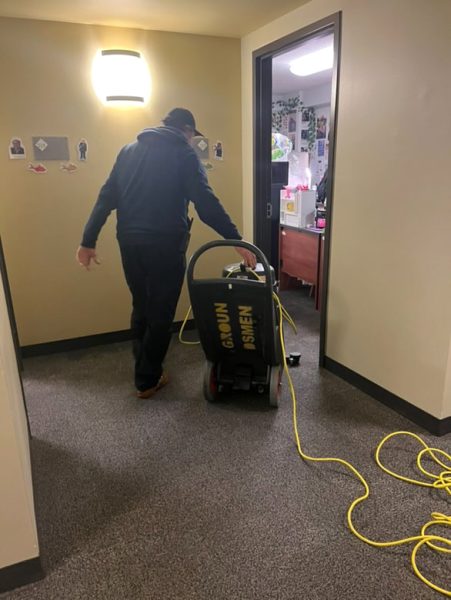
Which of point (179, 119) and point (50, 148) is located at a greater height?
point (179, 119)

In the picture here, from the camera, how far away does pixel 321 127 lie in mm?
5520

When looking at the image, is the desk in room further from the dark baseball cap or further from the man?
the dark baseball cap

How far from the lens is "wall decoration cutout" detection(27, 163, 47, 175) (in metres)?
3.03

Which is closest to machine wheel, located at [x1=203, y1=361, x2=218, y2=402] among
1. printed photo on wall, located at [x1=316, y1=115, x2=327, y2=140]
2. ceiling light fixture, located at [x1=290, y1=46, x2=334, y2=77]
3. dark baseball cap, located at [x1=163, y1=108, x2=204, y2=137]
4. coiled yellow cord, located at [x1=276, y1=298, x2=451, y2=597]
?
coiled yellow cord, located at [x1=276, y1=298, x2=451, y2=597]

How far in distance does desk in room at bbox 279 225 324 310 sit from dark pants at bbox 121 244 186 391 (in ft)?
6.20

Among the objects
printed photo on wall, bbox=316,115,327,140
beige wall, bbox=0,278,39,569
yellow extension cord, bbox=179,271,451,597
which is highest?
printed photo on wall, bbox=316,115,327,140

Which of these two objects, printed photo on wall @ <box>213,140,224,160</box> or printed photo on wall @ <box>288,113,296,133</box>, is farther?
printed photo on wall @ <box>288,113,296,133</box>

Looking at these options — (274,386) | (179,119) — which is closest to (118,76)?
(179,119)

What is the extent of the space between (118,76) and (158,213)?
46.2 inches

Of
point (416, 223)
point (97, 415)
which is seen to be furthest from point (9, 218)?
point (416, 223)

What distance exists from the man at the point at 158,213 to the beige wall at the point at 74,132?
0.68 m

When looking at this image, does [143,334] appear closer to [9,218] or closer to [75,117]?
[9,218]

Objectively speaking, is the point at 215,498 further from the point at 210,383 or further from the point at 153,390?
the point at 153,390

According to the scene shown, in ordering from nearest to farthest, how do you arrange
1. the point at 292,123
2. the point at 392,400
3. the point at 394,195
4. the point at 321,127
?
the point at 394,195, the point at 392,400, the point at 321,127, the point at 292,123
